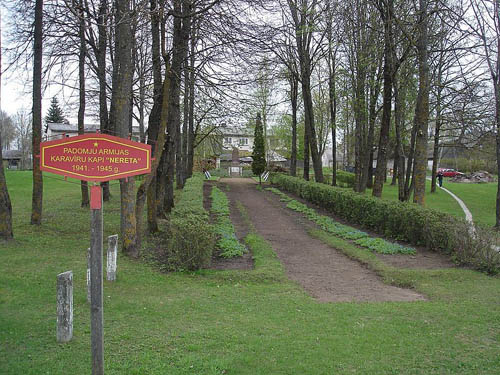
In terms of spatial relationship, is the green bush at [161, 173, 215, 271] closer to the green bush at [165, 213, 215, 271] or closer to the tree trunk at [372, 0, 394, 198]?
the green bush at [165, 213, 215, 271]

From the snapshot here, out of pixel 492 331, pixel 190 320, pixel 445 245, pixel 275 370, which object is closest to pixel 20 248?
pixel 190 320

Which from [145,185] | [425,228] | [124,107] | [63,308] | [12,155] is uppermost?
[12,155]

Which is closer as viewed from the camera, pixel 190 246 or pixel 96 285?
pixel 96 285

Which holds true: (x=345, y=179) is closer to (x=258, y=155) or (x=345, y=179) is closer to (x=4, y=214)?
(x=258, y=155)

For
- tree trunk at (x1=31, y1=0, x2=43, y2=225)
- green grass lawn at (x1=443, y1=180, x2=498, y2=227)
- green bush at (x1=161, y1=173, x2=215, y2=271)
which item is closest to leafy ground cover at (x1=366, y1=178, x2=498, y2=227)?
green grass lawn at (x1=443, y1=180, x2=498, y2=227)

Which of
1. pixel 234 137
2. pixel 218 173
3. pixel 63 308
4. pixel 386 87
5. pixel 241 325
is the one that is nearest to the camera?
pixel 63 308

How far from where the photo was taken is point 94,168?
3.93 metres

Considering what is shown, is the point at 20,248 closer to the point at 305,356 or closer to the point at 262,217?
the point at 305,356

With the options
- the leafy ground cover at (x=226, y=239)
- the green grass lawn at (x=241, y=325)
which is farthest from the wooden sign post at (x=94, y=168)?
the leafy ground cover at (x=226, y=239)

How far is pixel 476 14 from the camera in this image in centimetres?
1474

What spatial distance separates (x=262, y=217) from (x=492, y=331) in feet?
40.1

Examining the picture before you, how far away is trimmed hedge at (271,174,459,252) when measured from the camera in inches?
415

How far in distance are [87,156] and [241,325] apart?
9.70 ft

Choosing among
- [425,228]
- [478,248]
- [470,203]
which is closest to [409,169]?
[470,203]
